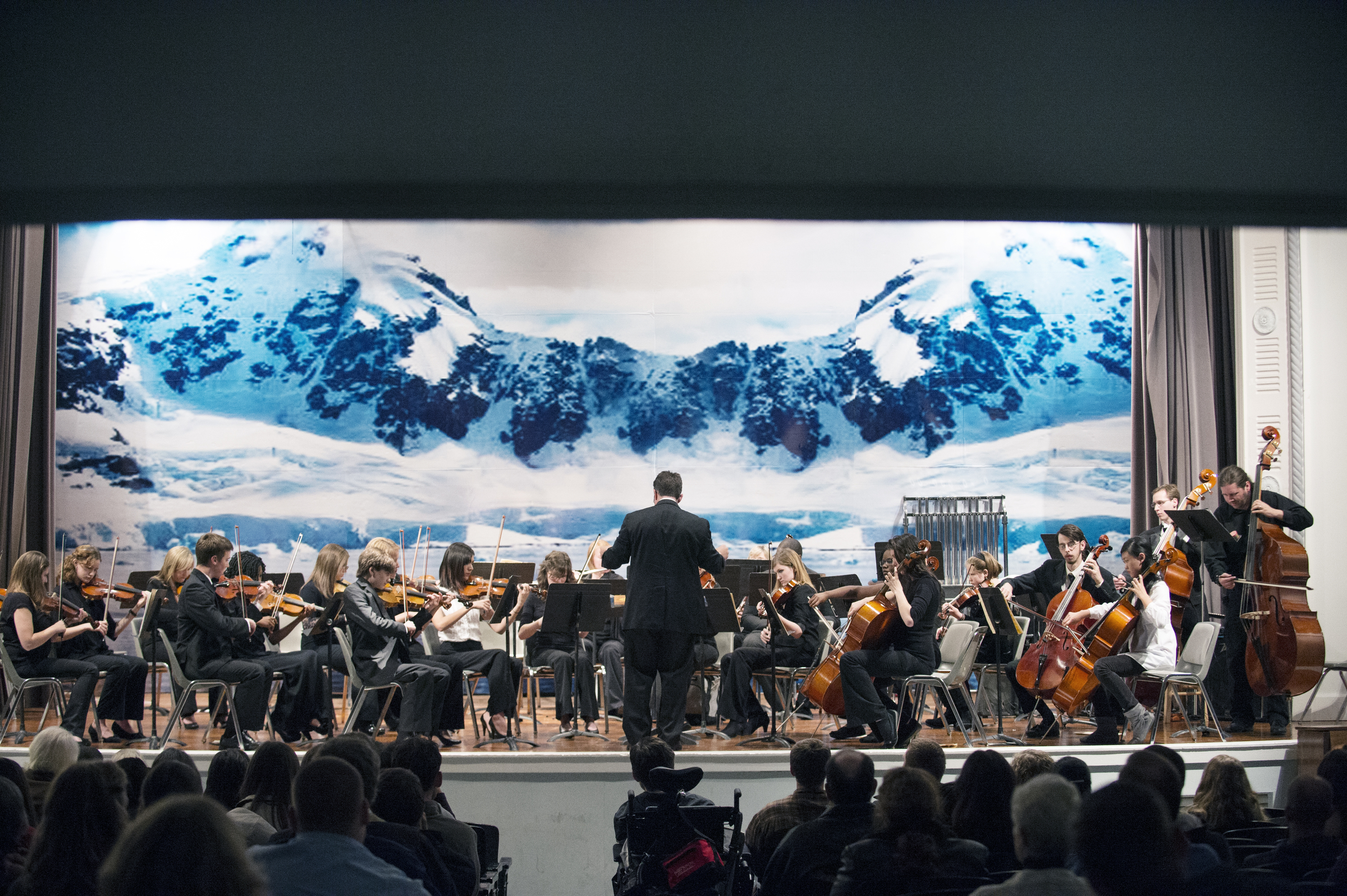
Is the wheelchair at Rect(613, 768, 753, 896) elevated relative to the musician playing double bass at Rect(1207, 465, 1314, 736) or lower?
lower

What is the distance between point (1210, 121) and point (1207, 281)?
7513 millimetres

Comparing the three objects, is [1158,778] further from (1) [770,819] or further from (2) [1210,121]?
(2) [1210,121]

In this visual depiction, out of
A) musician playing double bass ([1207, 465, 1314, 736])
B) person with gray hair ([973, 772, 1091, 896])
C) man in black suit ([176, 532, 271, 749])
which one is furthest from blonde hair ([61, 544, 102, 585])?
musician playing double bass ([1207, 465, 1314, 736])

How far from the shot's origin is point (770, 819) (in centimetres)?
338

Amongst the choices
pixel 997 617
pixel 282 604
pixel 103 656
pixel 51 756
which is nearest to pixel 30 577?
pixel 103 656

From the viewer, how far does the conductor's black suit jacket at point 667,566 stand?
18.1 ft

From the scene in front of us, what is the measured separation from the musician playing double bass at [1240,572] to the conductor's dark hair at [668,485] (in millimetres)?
3038

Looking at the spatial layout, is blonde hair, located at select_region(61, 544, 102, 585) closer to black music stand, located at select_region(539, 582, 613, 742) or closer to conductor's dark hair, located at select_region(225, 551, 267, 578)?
conductor's dark hair, located at select_region(225, 551, 267, 578)

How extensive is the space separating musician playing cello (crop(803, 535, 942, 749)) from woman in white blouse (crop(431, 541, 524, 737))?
187 cm

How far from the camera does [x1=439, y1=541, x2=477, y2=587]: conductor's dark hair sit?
21.7ft

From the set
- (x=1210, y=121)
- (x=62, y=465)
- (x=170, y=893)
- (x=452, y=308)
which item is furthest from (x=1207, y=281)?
(x=62, y=465)

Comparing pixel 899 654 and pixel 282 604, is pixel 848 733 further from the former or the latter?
pixel 282 604

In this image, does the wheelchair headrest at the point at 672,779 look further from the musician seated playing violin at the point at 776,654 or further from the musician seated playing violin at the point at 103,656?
the musician seated playing violin at the point at 103,656

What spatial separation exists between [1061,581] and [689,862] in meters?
4.43
